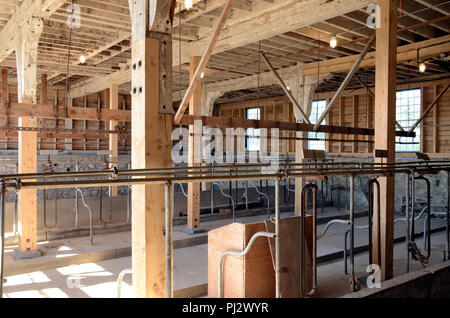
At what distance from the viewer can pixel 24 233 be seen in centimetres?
577

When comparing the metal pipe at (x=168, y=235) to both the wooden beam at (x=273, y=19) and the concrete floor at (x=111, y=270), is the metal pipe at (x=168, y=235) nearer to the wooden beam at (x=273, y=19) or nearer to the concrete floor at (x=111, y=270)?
the concrete floor at (x=111, y=270)

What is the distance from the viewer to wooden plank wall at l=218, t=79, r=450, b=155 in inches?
431

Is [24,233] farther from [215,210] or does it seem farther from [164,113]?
[215,210]

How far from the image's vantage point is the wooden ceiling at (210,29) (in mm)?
6047

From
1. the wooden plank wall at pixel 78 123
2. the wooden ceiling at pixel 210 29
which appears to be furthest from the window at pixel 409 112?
the wooden plank wall at pixel 78 123

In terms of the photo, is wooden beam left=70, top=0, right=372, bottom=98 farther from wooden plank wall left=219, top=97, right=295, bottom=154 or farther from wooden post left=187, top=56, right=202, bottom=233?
wooden plank wall left=219, top=97, right=295, bottom=154

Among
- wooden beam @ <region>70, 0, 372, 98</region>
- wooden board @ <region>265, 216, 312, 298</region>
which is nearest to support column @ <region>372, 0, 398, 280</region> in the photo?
wooden beam @ <region>70, 0, 372, 98</region>

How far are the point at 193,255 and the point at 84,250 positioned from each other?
1758 millimetres

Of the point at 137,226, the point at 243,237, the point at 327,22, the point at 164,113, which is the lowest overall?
the point at 243,237

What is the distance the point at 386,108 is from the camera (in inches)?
174

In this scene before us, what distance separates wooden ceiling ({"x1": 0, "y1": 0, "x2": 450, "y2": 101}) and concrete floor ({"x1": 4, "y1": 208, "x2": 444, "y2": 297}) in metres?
2.86

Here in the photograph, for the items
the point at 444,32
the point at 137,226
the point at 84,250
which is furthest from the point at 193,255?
the point at 444,32

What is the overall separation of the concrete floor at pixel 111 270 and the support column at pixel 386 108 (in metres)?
0.67

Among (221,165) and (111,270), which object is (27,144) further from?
(221,165)
